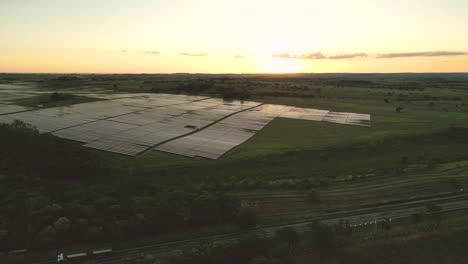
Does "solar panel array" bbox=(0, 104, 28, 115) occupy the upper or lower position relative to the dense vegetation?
upper

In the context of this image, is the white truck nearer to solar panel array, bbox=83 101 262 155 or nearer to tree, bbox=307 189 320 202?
tree, bbox=307 189 320 202

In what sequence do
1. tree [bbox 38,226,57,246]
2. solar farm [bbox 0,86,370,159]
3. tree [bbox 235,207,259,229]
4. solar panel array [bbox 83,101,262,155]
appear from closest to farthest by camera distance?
tree [bbox 38,226,57,246] < tree [bbox 235,207,259,229] < solar panel array [bbox 83,101,262,155] < solar farm [bbox 0,86,370,159]

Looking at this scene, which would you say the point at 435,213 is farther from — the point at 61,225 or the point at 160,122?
the point at 160,122

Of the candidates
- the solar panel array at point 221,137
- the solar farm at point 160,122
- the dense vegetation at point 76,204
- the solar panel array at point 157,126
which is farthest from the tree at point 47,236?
the solar panel array at point 221,137

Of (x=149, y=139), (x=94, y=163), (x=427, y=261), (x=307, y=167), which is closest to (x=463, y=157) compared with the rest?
(x=307, y=167)

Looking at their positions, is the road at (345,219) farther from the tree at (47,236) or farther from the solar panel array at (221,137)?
the solar panel array at (221,137)

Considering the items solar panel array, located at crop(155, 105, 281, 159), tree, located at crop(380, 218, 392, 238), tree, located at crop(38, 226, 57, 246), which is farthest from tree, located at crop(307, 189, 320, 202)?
tree, located at crop(38, 226, 57, 246)
